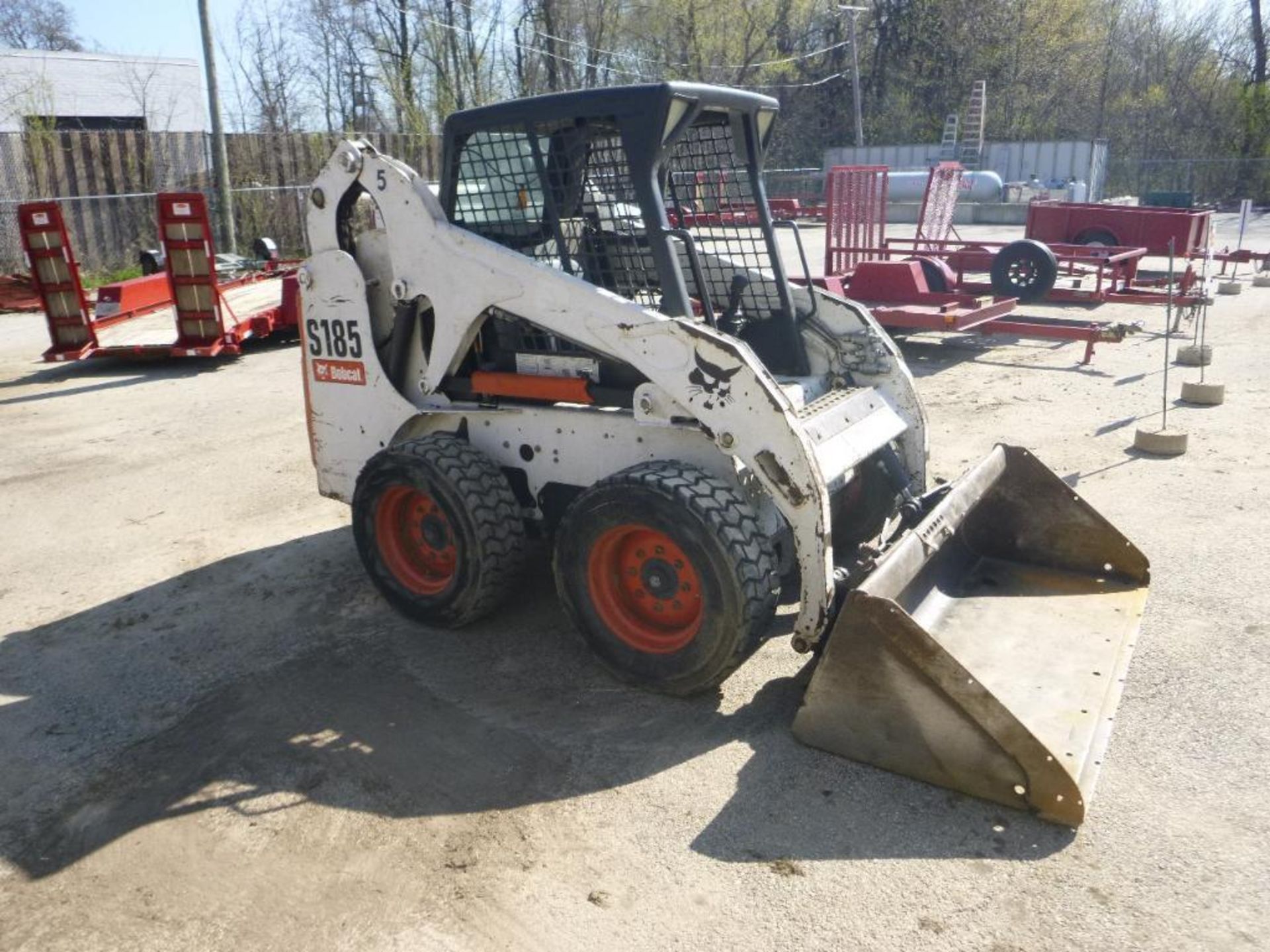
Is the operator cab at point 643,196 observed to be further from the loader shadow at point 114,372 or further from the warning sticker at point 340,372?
the loader shadow at point 114,372

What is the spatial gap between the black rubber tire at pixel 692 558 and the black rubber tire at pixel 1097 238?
13.5m

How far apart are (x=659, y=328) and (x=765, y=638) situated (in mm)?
1452

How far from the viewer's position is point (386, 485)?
4617mm

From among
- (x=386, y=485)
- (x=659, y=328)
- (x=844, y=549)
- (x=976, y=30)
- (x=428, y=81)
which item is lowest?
(x=844, y=549)

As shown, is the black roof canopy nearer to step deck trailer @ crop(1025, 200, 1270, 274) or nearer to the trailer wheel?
the trailer wheel

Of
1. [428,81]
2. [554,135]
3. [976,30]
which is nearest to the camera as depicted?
[554,135]

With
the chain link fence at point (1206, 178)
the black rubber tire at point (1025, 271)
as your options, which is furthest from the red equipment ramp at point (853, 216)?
the chain link fence at point (1206, 178)

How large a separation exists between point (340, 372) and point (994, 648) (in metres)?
3.25

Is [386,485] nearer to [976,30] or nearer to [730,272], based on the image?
[730,272]

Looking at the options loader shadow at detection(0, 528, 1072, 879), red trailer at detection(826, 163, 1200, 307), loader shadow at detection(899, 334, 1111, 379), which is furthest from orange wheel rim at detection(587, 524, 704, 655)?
red trailer at detection(826, 163, 1200, 307)

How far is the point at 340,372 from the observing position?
505cm

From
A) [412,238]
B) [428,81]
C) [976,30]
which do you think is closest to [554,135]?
[412,238]

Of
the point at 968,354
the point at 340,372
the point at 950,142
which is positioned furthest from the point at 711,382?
the point at 950,142

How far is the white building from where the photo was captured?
2702cm
